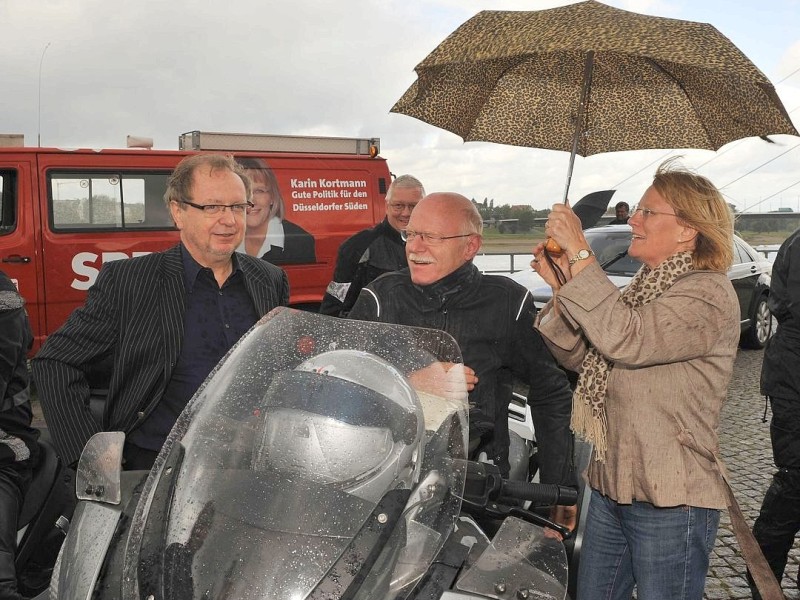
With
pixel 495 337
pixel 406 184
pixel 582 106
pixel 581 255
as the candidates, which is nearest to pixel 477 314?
pixel 495 337

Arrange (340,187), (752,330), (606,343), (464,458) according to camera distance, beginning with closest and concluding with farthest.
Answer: (464,458) → (606,343) → (340,187) → (752,330)

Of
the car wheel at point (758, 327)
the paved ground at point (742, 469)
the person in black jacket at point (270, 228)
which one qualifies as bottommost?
the paved ground at point (742, 469)

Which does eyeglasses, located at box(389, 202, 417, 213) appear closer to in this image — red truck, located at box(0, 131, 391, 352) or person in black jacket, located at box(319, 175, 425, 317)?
person in black jacket, located at box(319, 175, 425, 317)

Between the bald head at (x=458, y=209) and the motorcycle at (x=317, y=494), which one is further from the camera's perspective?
the bald head at (x=458, y=209)

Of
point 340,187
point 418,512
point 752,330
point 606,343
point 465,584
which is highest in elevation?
point 340,187

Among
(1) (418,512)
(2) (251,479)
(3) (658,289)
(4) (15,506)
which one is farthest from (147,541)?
(3) (658,289)

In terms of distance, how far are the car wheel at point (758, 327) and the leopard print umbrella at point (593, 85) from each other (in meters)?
7.56

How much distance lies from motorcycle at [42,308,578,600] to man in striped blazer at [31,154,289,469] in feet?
2.24

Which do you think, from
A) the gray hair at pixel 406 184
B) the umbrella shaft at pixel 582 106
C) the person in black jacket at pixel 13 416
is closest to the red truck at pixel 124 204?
the gray hair at pixel 406 184

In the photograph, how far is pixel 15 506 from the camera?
2.37 m

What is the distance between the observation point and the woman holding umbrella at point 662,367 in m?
2.07

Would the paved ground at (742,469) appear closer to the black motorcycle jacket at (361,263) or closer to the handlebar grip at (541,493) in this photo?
the handlebar grip at (541,493)

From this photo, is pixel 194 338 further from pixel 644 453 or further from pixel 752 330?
pixel 752 330

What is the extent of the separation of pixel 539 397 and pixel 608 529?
543mm
